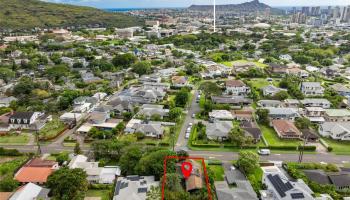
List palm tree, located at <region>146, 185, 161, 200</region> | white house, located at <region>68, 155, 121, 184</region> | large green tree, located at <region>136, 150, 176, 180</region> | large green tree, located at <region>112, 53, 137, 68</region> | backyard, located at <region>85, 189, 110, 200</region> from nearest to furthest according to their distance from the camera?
palm tree, located at <region>146, 185, 161, 200</region>
backyard, located at <region>85, 189, 110, 200</region>
large green tree, located at <region>136, 150, 176, 180</region>
white house, located at <region>68, 155, 121, 184</region>
large green tree, located at <region>112, 53, 137, 68</region>

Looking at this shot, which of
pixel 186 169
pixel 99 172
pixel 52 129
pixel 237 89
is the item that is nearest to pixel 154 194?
pixel 186 169

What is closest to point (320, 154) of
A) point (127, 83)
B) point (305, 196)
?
point (305, 196)

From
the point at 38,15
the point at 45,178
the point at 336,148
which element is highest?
the point at 38,15

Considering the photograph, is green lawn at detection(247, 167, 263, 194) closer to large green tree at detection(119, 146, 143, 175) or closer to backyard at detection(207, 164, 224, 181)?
backyard at detection(207, 164, 224, 181)

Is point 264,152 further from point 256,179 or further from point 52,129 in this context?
point 52,129

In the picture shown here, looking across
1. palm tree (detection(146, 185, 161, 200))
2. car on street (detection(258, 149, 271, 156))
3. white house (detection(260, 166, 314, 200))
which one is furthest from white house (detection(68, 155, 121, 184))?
car on street (detection(258, 149, 271, 156))

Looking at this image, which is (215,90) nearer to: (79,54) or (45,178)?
(45,178)
